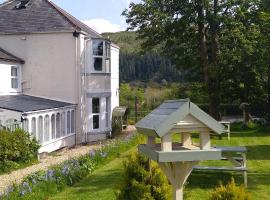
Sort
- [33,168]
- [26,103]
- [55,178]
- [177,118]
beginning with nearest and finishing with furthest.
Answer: [177,118] < [55,178] < [33,168] < [26,103]

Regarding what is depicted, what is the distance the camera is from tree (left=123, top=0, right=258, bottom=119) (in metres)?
27.2

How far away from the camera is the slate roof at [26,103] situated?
19828mm

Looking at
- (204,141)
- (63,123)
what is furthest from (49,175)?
(63,123)

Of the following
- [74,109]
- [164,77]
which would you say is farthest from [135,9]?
[164,77]

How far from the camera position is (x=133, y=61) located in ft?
336

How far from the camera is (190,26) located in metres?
28.8

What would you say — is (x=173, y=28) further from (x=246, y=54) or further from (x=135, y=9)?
(x=246, y=54)

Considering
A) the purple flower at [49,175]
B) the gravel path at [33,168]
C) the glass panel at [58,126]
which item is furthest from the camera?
the glass panel at [58,126]

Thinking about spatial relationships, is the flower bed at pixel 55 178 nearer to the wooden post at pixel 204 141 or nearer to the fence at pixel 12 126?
the fence at pixel 12 126

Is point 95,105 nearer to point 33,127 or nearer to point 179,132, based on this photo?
point 33,127

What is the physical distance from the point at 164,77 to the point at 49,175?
85.6m

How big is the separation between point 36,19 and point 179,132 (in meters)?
21.0

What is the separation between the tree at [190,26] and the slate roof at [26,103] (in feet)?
24.2

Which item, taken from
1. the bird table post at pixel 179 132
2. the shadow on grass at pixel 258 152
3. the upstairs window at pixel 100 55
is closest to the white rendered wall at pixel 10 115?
the upstairs window at pixel 100 55
